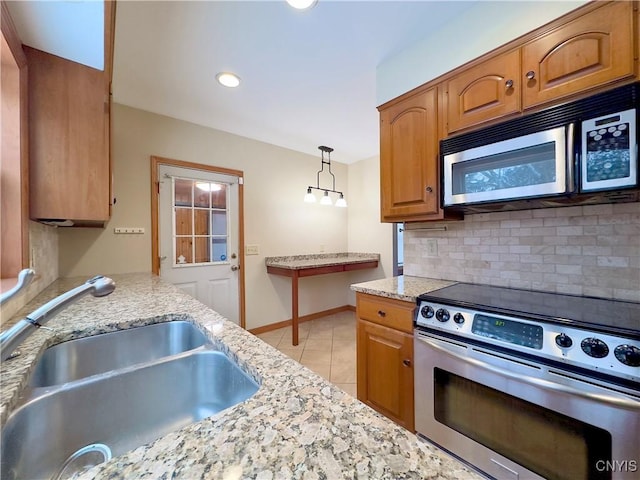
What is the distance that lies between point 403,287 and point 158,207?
8.00ft

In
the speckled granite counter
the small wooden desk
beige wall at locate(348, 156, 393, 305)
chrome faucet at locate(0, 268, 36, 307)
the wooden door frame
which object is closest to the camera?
the speckled granite counter

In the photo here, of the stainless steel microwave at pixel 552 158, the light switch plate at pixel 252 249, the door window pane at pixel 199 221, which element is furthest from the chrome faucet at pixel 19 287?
the light switch plate at pixel 252 249

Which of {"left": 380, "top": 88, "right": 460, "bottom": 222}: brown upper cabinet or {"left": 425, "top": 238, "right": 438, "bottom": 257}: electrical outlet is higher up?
{"left": 380, "top": 88, "right": 460, "bottom": 222}: brown upper cabinet

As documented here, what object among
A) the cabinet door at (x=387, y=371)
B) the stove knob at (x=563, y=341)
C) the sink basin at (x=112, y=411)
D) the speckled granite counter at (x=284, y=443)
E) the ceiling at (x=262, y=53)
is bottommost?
the cabinet door at (x=387, y=371)

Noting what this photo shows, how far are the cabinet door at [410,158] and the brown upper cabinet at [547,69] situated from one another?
140 mm

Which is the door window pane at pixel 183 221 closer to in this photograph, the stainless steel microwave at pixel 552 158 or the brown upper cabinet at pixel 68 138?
the brown upper cabinet at pixel 68 138

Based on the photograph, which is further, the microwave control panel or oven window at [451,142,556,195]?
oven window at [451,142,556,195]

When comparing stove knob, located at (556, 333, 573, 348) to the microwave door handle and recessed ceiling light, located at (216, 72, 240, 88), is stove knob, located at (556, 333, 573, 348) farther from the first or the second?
recessed ceiling light, located at (216, 72, 240, 88)

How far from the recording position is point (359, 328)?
1777 mm

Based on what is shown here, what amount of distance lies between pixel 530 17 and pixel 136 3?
2.06 m

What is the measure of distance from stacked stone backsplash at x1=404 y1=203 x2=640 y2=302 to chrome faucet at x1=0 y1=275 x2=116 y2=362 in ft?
6.31

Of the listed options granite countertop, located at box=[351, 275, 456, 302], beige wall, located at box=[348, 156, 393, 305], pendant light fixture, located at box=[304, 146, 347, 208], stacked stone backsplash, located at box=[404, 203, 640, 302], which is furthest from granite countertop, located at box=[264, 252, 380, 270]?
stacked stone backsplash, located at box=[404, 203, 640, 302]

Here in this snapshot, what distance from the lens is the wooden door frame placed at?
2625 mm

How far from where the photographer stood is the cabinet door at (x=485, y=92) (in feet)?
4.56
